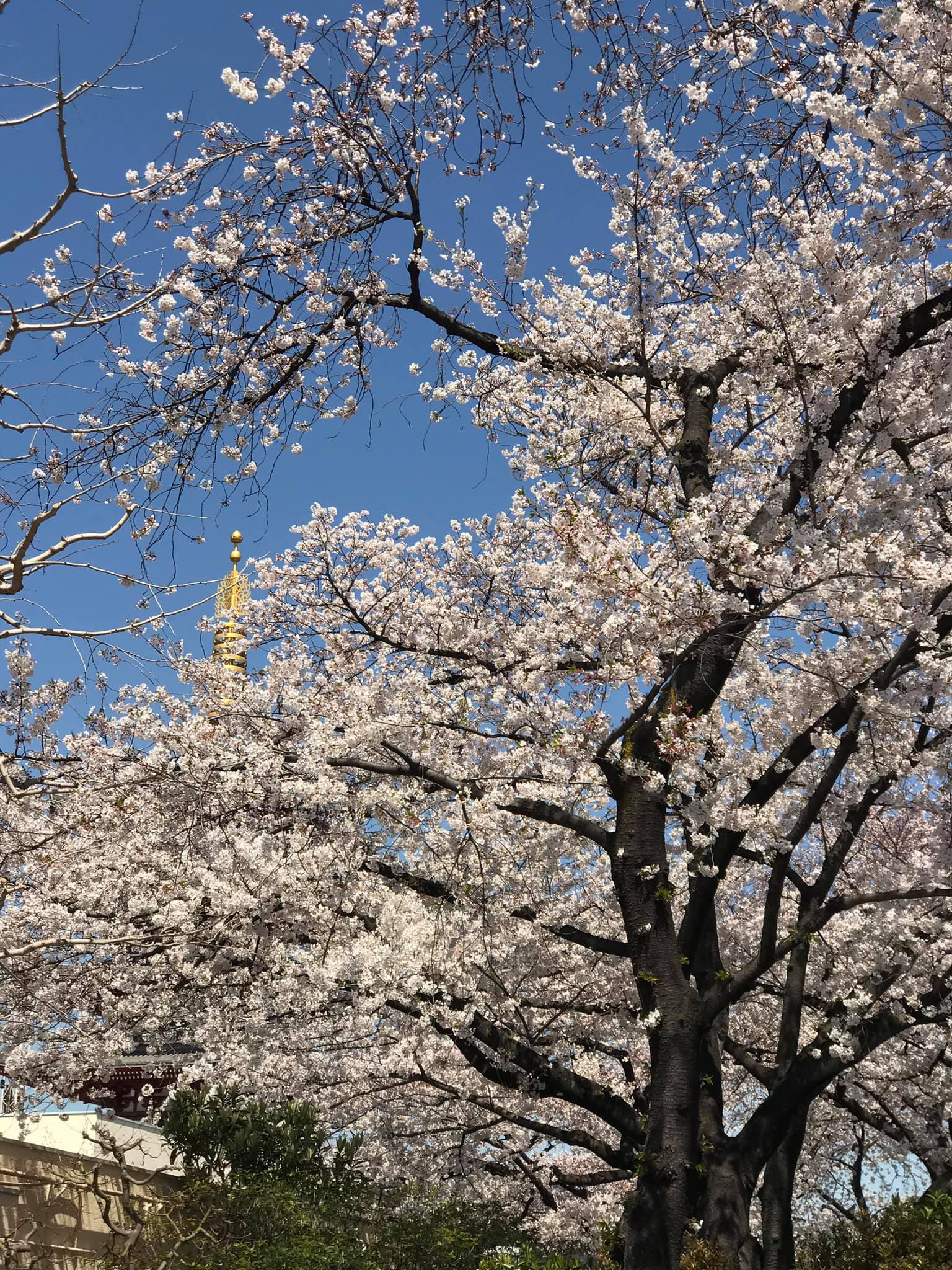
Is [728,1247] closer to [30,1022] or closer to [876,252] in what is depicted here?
[876,252]

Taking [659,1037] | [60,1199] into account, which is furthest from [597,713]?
[60,1199]

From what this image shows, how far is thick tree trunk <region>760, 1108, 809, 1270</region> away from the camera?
7.43 meters

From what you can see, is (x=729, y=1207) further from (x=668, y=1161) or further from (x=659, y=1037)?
(x=659, y=1037)

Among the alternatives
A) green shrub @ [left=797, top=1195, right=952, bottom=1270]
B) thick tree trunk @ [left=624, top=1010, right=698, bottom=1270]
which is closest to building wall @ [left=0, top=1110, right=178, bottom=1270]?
thick tree trunk @ [left=624, top=1010, right=698, bottom=1270]

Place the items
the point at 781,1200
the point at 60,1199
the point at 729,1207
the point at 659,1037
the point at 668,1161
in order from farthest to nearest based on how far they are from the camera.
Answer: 1. the point at 60,1199
2. the point at 781,1200
3. the point at 729,1207
4. the point at 659,1037
5. the point at 668,1161

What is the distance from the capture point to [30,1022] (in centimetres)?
1098

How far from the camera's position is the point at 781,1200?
304 inches

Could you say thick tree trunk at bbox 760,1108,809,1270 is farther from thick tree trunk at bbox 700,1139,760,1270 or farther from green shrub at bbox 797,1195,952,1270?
green shrub at bbox 797,1195,952,1270

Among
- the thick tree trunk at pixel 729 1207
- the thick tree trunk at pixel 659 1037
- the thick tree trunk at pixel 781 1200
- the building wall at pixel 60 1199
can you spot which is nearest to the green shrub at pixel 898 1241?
the thick tree trunk at pixel 781 1200

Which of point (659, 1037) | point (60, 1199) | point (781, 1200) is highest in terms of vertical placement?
point (659, 1037)

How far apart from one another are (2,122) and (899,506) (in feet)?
16.7

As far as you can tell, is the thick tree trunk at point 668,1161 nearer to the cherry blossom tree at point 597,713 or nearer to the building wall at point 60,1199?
the cherry blossom tree at point 597,713

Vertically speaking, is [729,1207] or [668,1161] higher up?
[668,1161]

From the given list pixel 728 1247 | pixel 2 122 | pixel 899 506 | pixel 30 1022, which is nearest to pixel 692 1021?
pixel 728 1247
